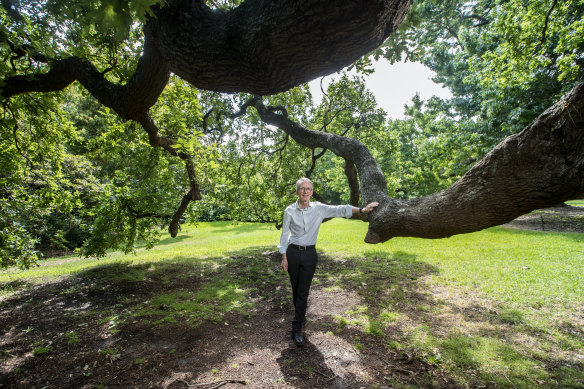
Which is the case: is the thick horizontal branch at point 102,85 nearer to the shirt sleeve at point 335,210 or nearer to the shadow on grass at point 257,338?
the shirt sleeve at point 335,210

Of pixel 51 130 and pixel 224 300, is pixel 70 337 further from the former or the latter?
pixel 51 130

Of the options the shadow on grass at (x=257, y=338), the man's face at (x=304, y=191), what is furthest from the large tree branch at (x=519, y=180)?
the shadow on grass at (x=257, y=338)

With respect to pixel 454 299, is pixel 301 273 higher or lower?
higher

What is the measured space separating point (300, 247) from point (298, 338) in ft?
4.31

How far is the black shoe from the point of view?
3.78 m

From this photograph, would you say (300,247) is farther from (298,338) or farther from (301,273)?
(298,338)

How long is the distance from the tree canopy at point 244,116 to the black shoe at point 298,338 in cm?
182

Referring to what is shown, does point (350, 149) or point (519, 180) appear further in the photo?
point (350, 149)

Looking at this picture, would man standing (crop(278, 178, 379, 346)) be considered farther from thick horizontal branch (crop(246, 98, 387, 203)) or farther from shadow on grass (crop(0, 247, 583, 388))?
shadow on grass (crop(0, 247, 583, 388))

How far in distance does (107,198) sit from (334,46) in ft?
25.8

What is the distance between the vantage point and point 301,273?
3.88m

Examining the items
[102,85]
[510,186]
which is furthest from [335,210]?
[102,85]

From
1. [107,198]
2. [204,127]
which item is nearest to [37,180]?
[107,198]

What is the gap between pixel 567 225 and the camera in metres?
15.2
